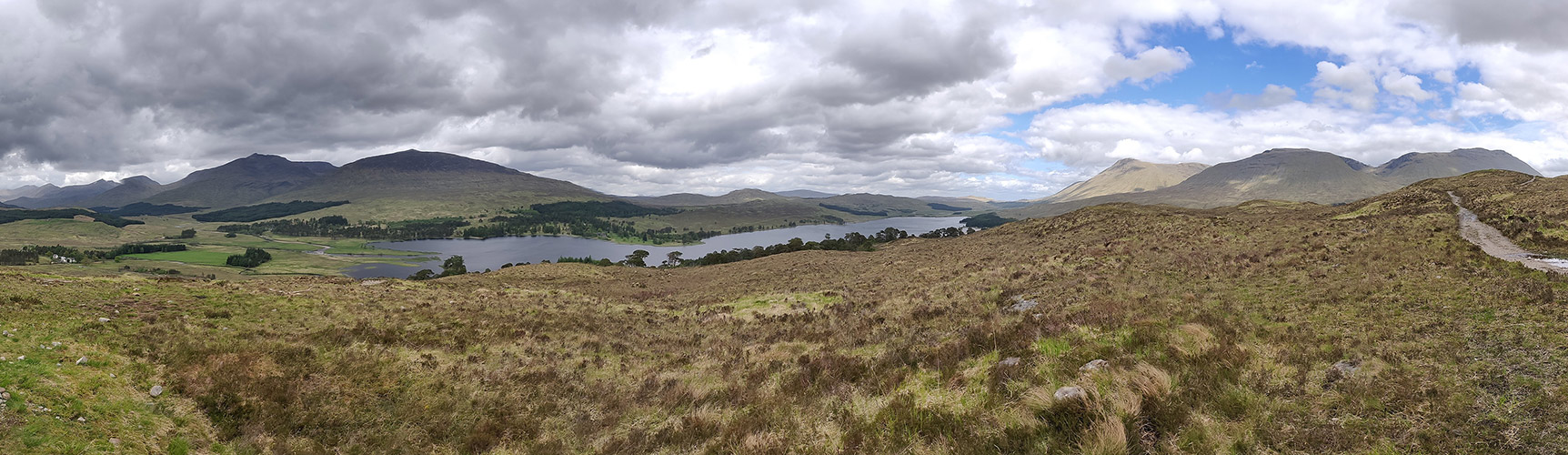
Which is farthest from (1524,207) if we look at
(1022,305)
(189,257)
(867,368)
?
(189,257)

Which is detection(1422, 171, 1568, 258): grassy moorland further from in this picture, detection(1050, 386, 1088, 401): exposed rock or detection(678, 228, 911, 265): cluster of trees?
detection(678, 228, 911, 265): cluster of trees

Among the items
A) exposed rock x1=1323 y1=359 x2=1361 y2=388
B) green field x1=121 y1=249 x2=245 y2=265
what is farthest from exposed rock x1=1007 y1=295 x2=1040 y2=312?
green field x1=121 y1=249 x2=245 y2=265

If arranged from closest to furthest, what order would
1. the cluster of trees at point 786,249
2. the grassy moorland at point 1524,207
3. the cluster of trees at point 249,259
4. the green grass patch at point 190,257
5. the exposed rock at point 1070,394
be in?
the exposed rock at point 1070,394
the grassy moorland at point 1524,207
the cluster of trees at point 786,249
the cluster of trees at point 249,259
the green grass patch at point 190,257

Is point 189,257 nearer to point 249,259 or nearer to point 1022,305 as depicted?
point 249,259

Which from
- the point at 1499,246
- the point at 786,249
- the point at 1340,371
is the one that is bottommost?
the point at 786,249

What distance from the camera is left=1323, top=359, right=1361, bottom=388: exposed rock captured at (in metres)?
8.86

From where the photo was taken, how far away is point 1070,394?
8.59 metres

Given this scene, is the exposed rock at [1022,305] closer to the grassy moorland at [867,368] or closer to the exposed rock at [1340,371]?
the grassy moorland at [867,368]

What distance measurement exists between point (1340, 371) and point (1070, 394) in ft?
15.8

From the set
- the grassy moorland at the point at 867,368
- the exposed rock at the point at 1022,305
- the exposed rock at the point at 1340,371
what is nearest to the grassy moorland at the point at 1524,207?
the grassy moorland at the point at 867,368

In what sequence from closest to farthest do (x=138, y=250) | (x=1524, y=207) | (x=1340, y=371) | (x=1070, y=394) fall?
(x=1070, y=394) → (x=1340, y=371) → (x=1524, y=207) → (x=138, y=250)

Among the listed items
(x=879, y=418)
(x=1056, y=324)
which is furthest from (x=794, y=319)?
(x=879, y=418)

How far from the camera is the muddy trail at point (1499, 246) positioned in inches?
678

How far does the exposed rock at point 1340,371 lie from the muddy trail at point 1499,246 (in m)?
13.6
